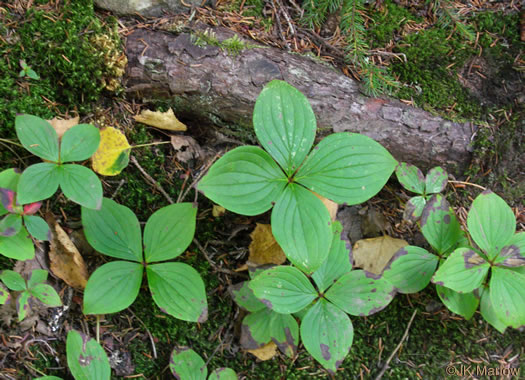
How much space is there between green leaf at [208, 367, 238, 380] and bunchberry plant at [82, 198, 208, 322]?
1.29 ft

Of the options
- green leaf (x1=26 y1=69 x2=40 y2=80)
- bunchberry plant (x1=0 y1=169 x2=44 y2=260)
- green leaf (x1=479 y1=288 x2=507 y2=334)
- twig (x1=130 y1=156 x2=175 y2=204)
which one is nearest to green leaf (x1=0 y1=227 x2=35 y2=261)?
bunchberry plant (x1=0 y1=169 x2=44 y2=260)

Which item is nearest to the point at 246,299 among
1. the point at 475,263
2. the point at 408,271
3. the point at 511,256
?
the point at 408,271

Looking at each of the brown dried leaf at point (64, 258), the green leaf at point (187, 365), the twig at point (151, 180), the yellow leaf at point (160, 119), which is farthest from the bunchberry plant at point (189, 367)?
the yellow leaf at point (160, 119)

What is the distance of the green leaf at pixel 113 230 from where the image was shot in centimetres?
208

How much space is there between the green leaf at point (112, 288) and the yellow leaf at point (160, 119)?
0.84 m

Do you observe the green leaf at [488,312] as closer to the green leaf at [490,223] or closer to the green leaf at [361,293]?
the green leaf at [490,223]

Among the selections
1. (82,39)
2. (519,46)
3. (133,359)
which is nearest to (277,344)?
(133,359)

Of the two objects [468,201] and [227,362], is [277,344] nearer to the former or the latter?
[227,362]

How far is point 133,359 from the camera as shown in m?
2.22

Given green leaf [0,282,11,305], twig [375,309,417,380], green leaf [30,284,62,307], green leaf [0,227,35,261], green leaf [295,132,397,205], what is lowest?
twig [375,309,417,380]

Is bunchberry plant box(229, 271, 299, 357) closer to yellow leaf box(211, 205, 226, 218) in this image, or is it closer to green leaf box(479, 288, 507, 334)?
yellow leaf box(211, 205, 226, 218)

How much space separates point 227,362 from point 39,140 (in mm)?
1618

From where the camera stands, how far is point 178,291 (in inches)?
82.2

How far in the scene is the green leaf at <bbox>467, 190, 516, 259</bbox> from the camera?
228 centimetres
